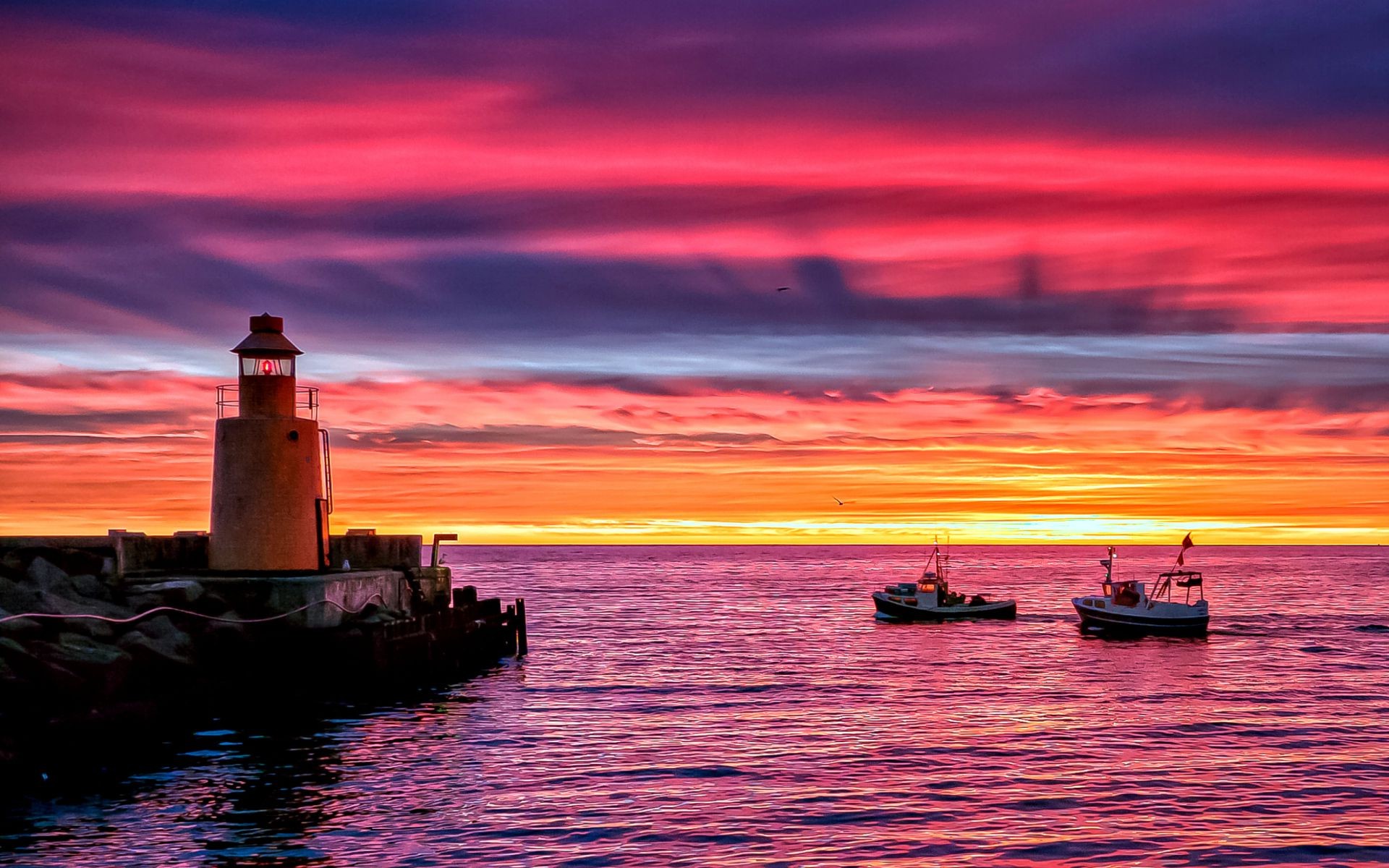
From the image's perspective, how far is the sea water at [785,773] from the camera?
21047 millimetres

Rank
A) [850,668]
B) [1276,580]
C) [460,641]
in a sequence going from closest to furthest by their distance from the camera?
[460,641], [850,668], [1276,580]

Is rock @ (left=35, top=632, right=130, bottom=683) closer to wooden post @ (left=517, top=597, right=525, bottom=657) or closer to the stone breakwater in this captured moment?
the stone breakwater

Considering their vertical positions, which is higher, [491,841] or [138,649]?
[138,649]

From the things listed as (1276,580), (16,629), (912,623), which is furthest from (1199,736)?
(1276,580)

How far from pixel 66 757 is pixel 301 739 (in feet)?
23.2

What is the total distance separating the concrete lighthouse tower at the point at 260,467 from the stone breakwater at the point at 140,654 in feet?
8.49

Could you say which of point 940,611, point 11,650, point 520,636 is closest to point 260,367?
point 11,650

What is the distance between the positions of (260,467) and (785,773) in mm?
19145

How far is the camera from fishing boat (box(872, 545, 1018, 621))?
83250 millimetres

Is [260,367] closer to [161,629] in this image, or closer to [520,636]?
[161,629]

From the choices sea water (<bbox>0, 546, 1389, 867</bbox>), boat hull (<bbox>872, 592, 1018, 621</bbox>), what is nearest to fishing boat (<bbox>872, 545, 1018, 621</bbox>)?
boat hull (<bbox>872, 592, 1018, 621</bbox>)

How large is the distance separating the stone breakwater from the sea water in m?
1.17

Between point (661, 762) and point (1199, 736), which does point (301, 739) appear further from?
point (1199, 736)

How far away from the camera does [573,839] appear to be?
71.4 feet
